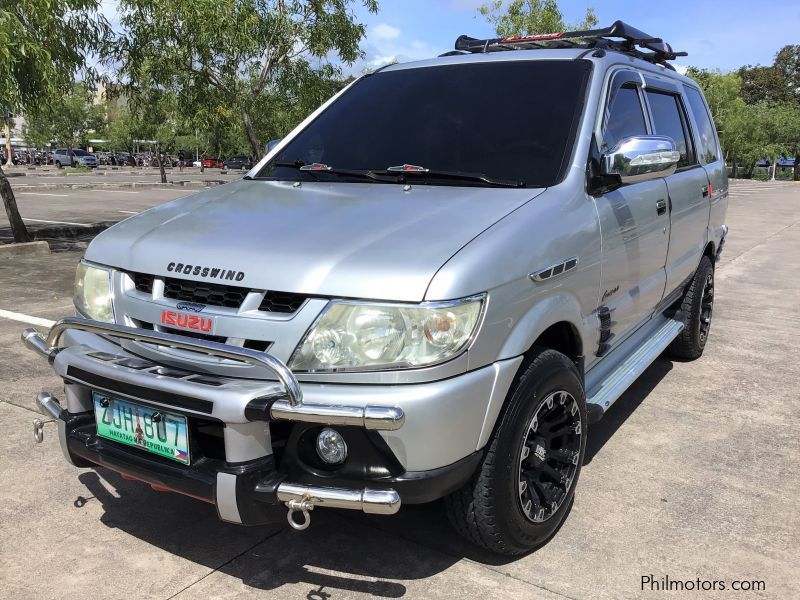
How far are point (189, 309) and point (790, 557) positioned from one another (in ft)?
8.16

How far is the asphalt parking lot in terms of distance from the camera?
8.66ft

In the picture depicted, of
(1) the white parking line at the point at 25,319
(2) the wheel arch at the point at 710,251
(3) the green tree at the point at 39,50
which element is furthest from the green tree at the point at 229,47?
(2) the wheel arch at the point at 710,251

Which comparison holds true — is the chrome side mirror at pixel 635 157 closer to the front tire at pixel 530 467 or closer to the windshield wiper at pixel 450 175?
the windshield wiper at pixel 450 175

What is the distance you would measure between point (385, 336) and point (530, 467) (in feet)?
2.96

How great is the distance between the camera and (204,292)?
245 centimetres

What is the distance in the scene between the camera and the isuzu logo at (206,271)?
238cm

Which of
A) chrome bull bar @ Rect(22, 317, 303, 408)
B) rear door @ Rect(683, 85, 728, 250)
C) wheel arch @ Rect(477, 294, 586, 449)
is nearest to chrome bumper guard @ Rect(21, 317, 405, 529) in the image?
chrome bull bar @ Rect(22, 317, 303, 408)

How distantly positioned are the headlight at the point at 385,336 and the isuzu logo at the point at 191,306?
40cm

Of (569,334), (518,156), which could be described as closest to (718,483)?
(569,334)

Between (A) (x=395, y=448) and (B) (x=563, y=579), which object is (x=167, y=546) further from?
(B) (x=563, y=579)

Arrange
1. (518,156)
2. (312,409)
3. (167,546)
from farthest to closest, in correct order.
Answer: (518,156), (167,546), (312,409)

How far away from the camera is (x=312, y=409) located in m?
2.11

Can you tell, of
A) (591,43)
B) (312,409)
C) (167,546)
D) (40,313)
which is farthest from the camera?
(40,313)

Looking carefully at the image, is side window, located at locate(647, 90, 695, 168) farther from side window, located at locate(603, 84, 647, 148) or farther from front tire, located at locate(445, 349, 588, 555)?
front tire, located at locate(445, 349, 588, 555)
